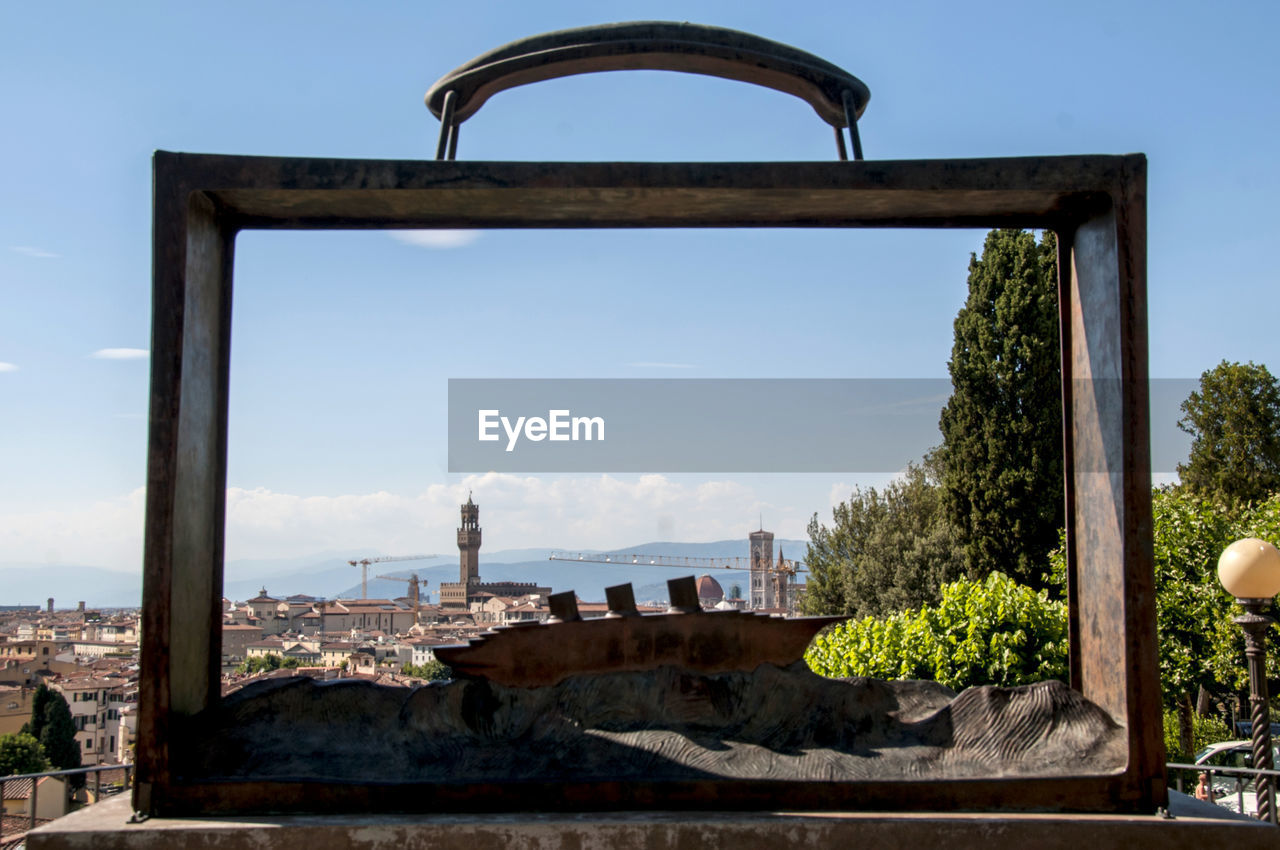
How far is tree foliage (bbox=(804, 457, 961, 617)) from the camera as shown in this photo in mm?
21438

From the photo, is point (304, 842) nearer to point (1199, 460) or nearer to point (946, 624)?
point (946, 624)

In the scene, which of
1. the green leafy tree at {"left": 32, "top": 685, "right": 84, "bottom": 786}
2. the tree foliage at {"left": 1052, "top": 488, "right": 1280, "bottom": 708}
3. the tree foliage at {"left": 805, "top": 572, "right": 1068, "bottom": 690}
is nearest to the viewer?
the tree foliage at {"left": 805, "top": 572, "right": 1068, "bottom": 690}

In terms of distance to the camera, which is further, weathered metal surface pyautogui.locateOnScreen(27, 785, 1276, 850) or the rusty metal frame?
the rusty metal frame

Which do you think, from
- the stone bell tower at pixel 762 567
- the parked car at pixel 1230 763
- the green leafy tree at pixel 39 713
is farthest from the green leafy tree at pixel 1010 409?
the green leafy tree at pixel 39 713

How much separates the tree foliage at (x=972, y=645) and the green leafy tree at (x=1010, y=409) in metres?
5.31

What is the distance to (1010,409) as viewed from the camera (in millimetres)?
17781

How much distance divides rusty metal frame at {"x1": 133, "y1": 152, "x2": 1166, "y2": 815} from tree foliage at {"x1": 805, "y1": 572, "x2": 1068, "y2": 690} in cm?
794

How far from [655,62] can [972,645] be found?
377 inches

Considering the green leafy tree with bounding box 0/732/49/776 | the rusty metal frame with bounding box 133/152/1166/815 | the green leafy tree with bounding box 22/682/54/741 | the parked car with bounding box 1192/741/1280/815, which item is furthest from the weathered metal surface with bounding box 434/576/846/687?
the green leafy tree with bounding box 22/682/54/741

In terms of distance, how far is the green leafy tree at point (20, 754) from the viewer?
41531 mm

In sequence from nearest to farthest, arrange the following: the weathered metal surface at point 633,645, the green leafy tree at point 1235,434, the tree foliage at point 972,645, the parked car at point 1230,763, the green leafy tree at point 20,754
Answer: the weathered metal surface at point 633,645 → the tree foliage at point 972,645 → the parked car at point 1230,763 → the green leafy tree at point 1235,434 → the green leafy tree at point 20,754

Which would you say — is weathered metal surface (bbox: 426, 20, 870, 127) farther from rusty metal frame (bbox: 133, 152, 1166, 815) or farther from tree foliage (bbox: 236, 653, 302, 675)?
tree foliage (bbox: 236, 653, 302, 675)

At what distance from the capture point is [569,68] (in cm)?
427

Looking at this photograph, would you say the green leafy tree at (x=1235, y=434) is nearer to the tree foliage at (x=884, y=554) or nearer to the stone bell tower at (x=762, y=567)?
the tree foliage at (x=884, y=554)
